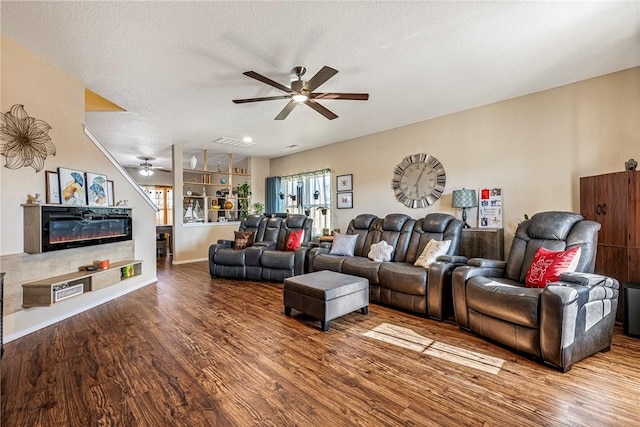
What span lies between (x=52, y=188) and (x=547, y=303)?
4.73 metres

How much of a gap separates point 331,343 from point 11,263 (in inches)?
122

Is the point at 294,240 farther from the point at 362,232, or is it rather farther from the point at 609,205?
the point at 609,205

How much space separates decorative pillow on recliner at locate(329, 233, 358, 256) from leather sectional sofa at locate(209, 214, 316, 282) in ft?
1.61

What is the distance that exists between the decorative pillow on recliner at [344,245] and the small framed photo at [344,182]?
5.91 ft

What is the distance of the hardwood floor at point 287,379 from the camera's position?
5.43 ft

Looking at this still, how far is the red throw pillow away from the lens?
5129 millimetres

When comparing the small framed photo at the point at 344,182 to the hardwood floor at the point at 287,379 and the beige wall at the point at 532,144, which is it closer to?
the beige wall at the point at 532,144

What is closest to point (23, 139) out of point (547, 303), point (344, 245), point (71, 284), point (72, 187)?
point (72, 187)

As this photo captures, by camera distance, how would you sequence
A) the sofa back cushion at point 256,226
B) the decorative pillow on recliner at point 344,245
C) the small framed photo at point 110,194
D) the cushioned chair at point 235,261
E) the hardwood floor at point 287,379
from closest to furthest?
the hardwood floor at point 287,379, the small framed photo at point 110,194, the decorative pillow on recliner at point 344,245, the cushioned chair at point 235,261, the sofa back cushion at point 256,226

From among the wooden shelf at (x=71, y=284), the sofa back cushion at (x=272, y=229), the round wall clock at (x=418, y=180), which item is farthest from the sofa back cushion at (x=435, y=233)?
the wooden shelf at (x=71, y=284)

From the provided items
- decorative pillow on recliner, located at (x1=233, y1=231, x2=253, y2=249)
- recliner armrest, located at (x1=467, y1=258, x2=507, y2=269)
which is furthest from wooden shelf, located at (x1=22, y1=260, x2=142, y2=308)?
recliner armrest, located at (x1=467, y1=258, x2=507, y2=269)

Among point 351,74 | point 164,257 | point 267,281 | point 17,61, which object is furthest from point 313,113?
point 164,257

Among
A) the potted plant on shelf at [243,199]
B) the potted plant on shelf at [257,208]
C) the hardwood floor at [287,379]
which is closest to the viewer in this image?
the hardwood floor at [287,379]

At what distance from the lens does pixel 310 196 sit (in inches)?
277
